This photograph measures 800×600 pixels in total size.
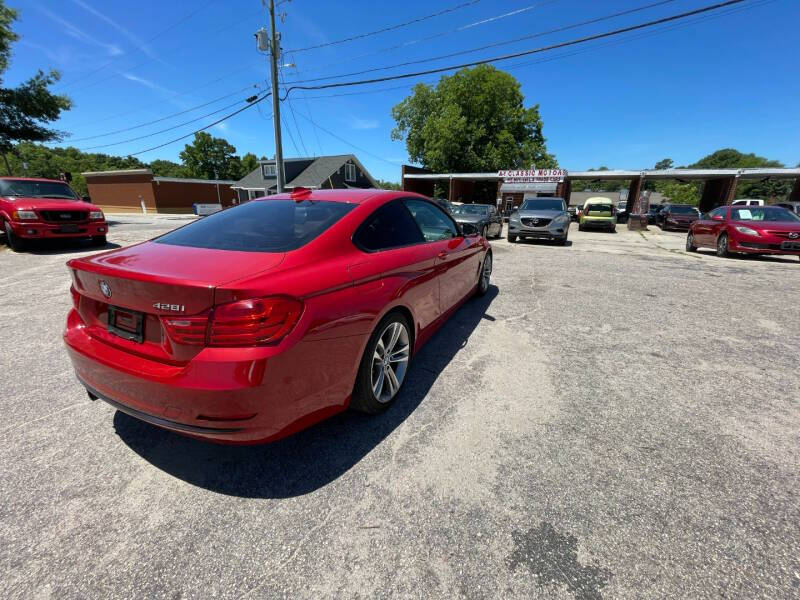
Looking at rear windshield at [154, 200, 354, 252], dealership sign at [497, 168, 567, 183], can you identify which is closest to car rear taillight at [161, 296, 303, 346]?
rear windshield at [154, 200, 354, 252]

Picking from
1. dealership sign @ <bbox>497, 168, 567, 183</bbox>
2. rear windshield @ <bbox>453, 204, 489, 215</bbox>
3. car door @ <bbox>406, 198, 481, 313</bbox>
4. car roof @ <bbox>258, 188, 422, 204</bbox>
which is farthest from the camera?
dealership sign @ <bbox>497, 168, 567, 183</bbox>

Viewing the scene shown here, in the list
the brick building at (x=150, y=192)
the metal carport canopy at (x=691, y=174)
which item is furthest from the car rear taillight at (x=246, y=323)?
the brick building at (x=150, y=192)

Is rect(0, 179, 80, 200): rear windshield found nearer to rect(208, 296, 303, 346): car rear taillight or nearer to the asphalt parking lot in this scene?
the asphalt parking lot

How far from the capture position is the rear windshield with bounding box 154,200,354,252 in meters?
2.20

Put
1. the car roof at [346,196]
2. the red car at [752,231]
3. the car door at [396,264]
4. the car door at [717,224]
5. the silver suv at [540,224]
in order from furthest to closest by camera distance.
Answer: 1. the silver suv at [540,224]
2. the car door at [717,224]
3. the red car at [752,231]
4. the car roof at [346,196]
5. the car door at [396,264]

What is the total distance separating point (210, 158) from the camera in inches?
2507

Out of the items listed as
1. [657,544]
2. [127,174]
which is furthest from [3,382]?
[127,174]

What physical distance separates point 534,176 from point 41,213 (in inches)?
1152

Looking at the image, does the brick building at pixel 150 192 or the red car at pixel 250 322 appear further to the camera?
the brick building at pixel 150 192

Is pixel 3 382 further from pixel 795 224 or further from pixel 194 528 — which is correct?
pixel 795 224

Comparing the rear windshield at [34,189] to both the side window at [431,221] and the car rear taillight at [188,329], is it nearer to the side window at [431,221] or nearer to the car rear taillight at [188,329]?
the side window at [431,221]

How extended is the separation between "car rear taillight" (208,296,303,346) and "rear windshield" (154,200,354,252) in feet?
1.64

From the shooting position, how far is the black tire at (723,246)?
32.2 ft

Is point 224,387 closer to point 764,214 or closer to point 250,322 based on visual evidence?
point 250,322
